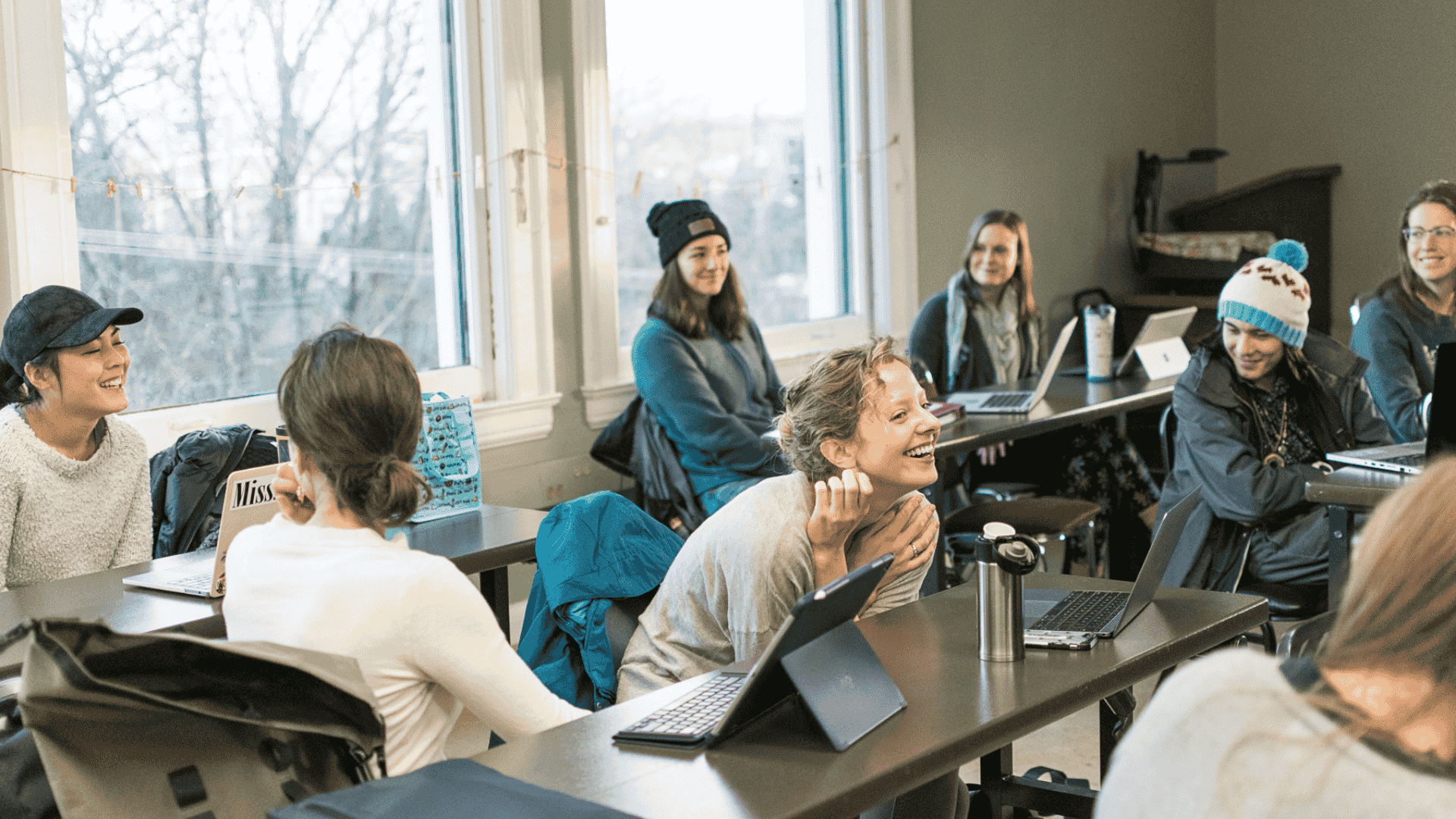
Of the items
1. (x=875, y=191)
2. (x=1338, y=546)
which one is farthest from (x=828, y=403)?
(x=875, y=191)

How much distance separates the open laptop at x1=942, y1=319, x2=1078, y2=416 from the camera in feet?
13.5

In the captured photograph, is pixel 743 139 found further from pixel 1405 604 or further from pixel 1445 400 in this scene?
pixel 1405 604

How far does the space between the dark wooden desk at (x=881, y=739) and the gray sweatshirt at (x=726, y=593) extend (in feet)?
0.55

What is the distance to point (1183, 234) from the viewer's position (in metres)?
6.68

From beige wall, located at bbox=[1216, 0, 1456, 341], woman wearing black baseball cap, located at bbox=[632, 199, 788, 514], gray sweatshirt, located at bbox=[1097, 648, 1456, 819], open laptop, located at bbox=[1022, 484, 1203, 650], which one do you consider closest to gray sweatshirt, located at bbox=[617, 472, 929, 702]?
open laptop, located at bbox=[1022, 484, 1203, 650]

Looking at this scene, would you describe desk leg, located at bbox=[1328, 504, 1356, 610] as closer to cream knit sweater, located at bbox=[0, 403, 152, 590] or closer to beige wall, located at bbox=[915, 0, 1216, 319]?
cream knit sweater, located at bbox=[0, 403, 152, 590]

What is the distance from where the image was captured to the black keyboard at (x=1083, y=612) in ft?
6.56

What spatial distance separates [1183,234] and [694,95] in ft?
9.88

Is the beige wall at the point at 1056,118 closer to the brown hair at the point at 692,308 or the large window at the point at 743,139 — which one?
the large window at the point at 743,139

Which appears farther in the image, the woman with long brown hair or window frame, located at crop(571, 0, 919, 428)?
window frame, located at crop(571, 0, 919, 428)

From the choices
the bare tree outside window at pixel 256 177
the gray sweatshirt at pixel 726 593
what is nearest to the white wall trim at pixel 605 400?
the bare tree outside window at pixel 256 177

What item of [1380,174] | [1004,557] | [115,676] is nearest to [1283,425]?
[1004,557]

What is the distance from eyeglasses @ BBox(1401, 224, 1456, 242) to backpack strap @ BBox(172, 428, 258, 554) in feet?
11.1

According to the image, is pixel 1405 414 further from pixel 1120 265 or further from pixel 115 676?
pixel 115 676
